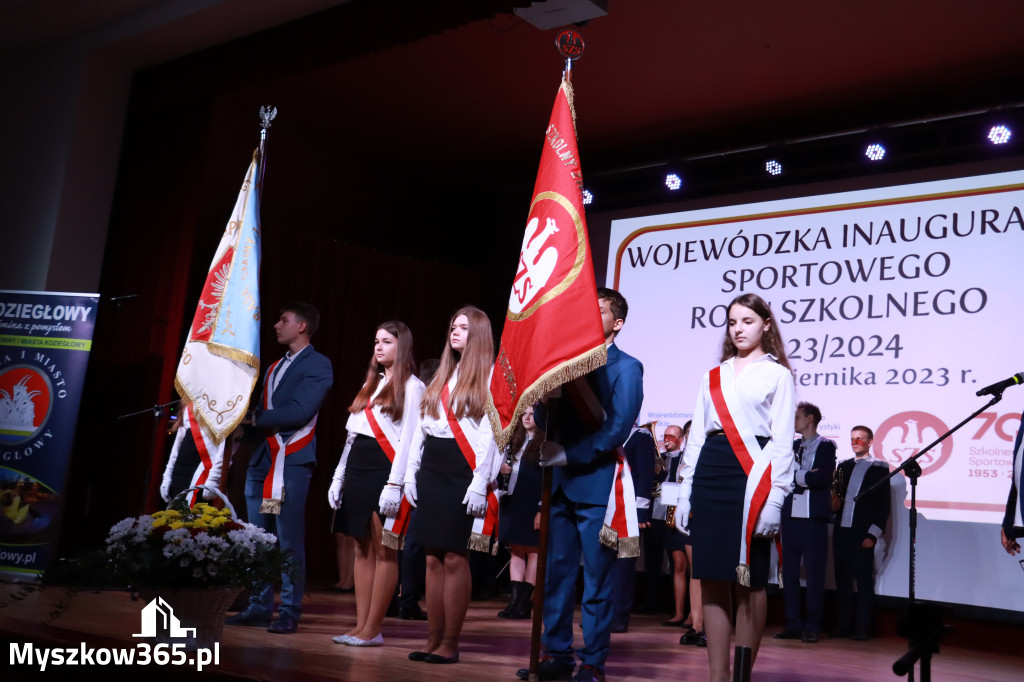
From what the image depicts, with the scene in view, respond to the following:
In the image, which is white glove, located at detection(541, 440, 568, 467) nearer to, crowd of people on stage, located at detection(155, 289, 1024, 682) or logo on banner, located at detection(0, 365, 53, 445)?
crowd of people on stage, located at detection(155, 289, 1024, 682)

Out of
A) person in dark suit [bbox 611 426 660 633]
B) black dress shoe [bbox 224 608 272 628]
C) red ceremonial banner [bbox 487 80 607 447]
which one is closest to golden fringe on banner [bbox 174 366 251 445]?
black dress shoe [bbox 224 608 272 628]

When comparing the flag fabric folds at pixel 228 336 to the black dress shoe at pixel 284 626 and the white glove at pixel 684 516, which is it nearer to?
the black dress shoe at pixel 284 626

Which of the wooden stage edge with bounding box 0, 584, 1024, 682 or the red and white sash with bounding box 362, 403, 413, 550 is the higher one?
the red and white sash with bounding box 362, 403, 413, 550

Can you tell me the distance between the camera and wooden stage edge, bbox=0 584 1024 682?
3.23 metres

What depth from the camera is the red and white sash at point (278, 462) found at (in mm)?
4453

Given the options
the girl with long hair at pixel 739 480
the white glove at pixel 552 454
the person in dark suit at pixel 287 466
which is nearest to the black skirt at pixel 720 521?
the girl with long hair at pixel 739 480

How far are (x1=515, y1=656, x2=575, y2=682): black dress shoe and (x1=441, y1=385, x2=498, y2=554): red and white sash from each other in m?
0.48

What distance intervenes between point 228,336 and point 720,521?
302cm

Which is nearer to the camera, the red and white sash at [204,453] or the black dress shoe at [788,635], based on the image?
the red and white sash at [204,453]

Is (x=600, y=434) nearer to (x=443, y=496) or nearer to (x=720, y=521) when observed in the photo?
(x=720, y=521)

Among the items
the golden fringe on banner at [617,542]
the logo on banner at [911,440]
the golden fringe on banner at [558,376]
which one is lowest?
the golden fringe on banner at [617,542]

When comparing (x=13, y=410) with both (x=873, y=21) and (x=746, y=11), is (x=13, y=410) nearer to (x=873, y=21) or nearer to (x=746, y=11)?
(x=746, y=11)

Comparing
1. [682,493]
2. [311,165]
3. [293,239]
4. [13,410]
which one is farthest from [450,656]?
[311,165]

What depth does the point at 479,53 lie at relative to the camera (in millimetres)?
6863
